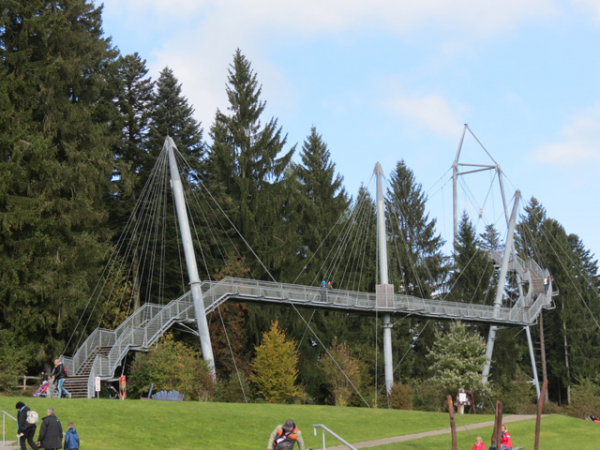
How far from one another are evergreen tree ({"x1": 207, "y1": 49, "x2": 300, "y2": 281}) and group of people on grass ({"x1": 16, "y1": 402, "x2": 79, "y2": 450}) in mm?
36070

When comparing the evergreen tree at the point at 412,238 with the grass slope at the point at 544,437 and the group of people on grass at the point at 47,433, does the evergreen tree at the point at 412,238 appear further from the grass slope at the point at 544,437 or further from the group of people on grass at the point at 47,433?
the group of people on grass at the point at 47,433

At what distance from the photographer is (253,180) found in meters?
57.3

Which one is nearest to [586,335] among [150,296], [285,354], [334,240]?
[334,240]

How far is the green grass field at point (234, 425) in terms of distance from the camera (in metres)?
22.2

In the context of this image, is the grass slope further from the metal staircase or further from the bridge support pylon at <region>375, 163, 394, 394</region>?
the metal staircase

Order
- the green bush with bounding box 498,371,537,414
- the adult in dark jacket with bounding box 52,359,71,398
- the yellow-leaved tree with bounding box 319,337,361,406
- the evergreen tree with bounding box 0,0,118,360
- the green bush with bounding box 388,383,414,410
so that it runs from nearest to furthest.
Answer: the adult in dark jacket with bounding box 52,359,71,398 < the evergreen tree with bounding box 0,0,118,360 < the green bush with bounding box 388,383,414,410 < the yellow-leaved tree with bounding box 319,337,361,406 < the green bush with bounding box 498,371,537,414

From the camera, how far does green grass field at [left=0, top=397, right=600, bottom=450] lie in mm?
22219

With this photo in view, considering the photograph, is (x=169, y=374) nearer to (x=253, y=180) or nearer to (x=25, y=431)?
(x=25, y=431)

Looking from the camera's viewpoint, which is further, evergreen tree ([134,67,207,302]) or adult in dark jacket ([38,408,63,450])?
evergreen tree ([134,67,207,302])

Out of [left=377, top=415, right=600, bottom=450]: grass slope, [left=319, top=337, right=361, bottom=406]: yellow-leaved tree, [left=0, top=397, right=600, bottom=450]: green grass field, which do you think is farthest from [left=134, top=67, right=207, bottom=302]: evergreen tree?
[left=377, top=415, right=600, bottom=450]: grass slope

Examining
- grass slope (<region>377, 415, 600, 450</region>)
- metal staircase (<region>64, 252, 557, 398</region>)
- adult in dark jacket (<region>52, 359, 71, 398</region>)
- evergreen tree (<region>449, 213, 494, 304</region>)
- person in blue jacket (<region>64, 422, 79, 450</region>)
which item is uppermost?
evergreen tree (<region>449, 213, 494, 304</region>)

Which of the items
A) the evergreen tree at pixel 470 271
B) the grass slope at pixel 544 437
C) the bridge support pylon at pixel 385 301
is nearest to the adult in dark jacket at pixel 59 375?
the grass slope at pixel 544 437

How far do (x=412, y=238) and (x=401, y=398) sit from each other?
30730mm

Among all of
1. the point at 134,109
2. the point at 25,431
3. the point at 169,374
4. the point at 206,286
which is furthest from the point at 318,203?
the point at 25,431
